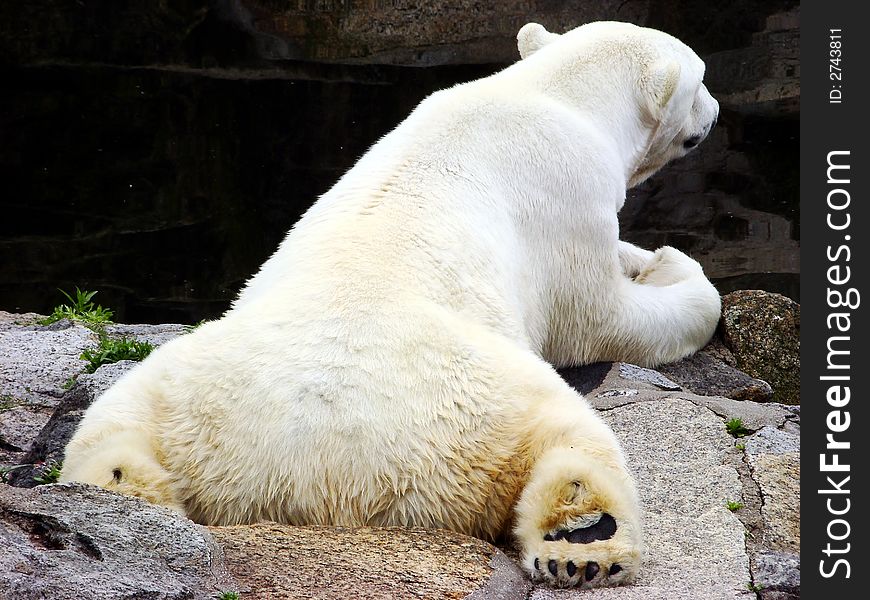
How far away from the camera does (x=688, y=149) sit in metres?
4.60

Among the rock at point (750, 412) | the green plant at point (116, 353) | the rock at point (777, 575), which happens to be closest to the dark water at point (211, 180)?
the green plant at point (116, 353)

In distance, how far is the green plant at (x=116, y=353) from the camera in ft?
14.6

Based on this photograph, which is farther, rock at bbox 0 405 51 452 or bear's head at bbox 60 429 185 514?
rock at bbox 0 405 51 452

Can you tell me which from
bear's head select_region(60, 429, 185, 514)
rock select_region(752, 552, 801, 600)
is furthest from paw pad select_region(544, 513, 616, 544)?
bear's head select_region(60, 429, 185, 514)

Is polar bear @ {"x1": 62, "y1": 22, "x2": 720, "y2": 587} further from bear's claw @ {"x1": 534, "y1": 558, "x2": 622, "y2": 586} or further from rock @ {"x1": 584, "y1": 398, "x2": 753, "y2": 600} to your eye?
rock @ {"x1": 584, "y1": 398, "x2": 753, "y2": 600}

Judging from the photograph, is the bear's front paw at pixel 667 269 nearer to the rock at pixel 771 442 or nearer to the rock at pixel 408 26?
the rock at pixel 771 442

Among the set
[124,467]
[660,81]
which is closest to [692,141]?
[660,81]

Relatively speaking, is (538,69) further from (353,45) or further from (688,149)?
(353,45)

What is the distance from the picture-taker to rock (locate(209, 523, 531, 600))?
2.33 meters

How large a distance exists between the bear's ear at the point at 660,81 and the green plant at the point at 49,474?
2.36 m

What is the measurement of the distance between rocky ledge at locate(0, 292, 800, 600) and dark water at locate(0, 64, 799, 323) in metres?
3.34

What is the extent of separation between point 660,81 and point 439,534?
7.08ft

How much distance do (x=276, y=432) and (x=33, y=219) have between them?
6019 millimetres

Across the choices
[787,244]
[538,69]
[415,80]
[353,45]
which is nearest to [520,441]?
[538,69]
